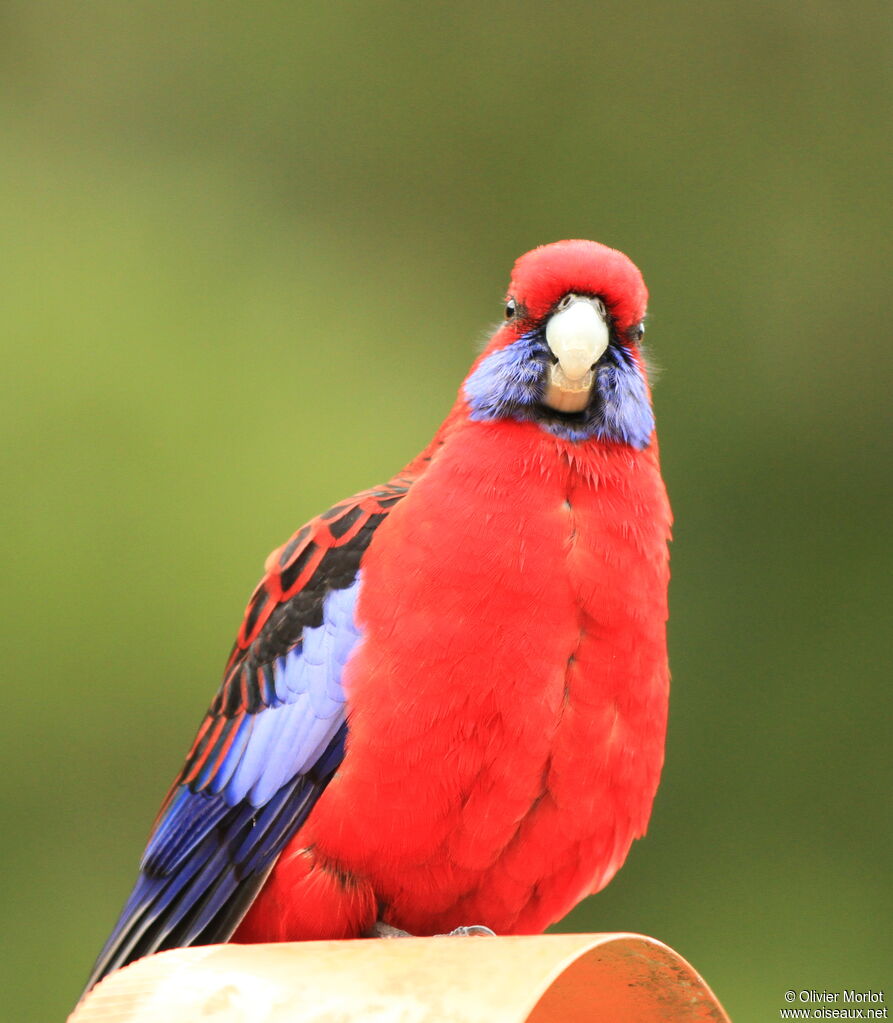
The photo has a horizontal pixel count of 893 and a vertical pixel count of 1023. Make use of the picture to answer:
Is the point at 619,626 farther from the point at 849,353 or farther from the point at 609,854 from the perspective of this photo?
the point at 849,353

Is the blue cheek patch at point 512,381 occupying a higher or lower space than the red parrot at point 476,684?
higher

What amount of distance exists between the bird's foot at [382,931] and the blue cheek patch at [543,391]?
25.3 inches

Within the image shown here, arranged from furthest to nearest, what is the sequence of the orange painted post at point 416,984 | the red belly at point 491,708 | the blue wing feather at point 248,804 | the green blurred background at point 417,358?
1. the green blurred background at point 417,358
2. the blue wing feather at point 248,804
3. the red belly at point 491,708
4. the orange painted post at point 416,984

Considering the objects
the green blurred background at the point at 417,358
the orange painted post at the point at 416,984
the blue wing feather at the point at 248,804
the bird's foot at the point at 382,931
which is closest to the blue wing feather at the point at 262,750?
the blue wing feather at the point at 248,804

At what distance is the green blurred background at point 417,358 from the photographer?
3.75 metres

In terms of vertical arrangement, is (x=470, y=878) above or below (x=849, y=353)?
below

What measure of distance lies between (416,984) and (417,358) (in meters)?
3.10

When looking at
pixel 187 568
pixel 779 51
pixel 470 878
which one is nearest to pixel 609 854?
pixel 470 878

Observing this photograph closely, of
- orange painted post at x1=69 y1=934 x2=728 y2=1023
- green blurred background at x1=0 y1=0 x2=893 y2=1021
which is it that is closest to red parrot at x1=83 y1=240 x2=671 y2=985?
orange painted post at x1=69 y1=934 x2=728 y2=1023

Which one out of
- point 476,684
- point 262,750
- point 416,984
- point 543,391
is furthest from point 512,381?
point 416,984

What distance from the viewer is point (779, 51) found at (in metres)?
4.29

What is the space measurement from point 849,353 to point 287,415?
5.23 ft

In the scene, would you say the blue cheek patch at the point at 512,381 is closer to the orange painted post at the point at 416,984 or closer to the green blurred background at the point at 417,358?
the orange painted post at the point at 416,984

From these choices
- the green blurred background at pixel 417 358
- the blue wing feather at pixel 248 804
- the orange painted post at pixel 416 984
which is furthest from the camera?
the green blurred background at pixel 417 358
